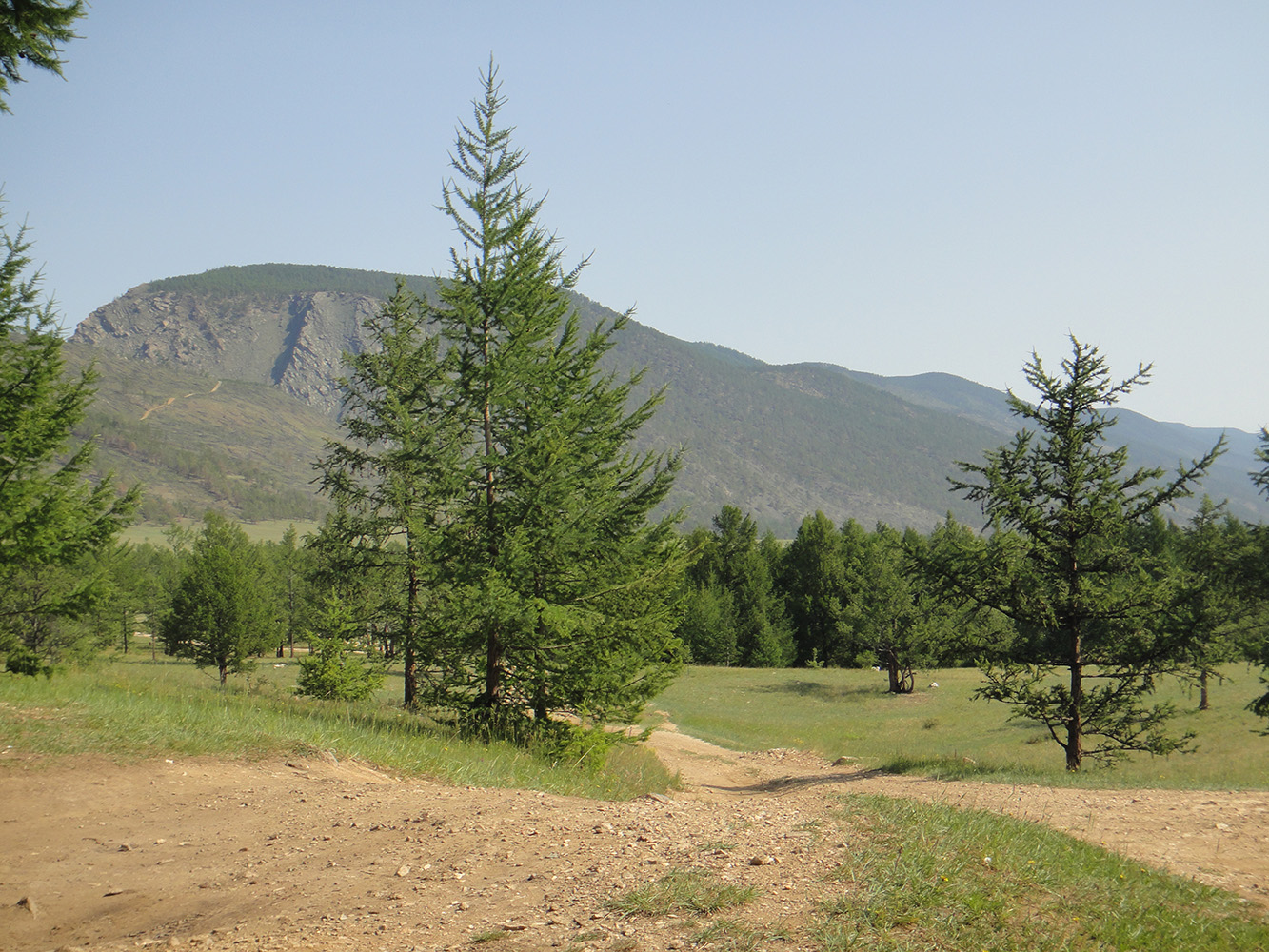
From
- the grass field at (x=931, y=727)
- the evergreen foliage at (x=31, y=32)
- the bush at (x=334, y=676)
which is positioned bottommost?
the grass field at (x=931, y=727)

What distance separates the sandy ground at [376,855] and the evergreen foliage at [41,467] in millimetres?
6157

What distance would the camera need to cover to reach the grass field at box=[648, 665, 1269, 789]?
1641 centimetres

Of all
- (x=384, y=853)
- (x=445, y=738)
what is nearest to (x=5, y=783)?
(x=384, y=853)

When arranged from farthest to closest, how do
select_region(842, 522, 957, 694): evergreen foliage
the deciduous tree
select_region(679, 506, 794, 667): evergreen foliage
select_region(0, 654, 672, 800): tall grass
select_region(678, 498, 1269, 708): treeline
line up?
select_region(679, 506, 794, 667): evergreen foliage
select_region(842, 522, 957, 694): evergreen foliage
the deciduous tree
select_region(678, 498, 1269, 708): treeline
select_region(0, 654, 672, 800): tall grass

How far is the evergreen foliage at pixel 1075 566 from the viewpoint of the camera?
51.8ft

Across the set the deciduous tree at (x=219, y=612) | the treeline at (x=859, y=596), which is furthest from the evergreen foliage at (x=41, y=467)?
the deciduous tree at (x=219, y=612)

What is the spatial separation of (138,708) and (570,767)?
5.95 metres

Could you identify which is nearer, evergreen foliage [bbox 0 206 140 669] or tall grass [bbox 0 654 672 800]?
tall grass [bbox 0 654 672 800]

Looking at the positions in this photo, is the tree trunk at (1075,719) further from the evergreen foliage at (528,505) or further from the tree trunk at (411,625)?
the tree trunk at (411,625)

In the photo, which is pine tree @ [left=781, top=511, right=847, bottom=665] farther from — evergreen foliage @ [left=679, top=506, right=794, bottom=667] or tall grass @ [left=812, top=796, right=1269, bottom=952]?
tall grass @ [left=812, top=796, right=1269, bottom=952]

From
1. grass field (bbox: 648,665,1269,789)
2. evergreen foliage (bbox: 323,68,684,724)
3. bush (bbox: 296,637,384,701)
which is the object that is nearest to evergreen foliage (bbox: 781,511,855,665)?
grass field (bbox: 648,665,1269,789)

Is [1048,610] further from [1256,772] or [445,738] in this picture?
[445,738]

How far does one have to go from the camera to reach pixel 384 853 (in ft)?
19.0

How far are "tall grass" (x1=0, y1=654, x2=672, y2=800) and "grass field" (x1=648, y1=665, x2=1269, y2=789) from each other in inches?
357
